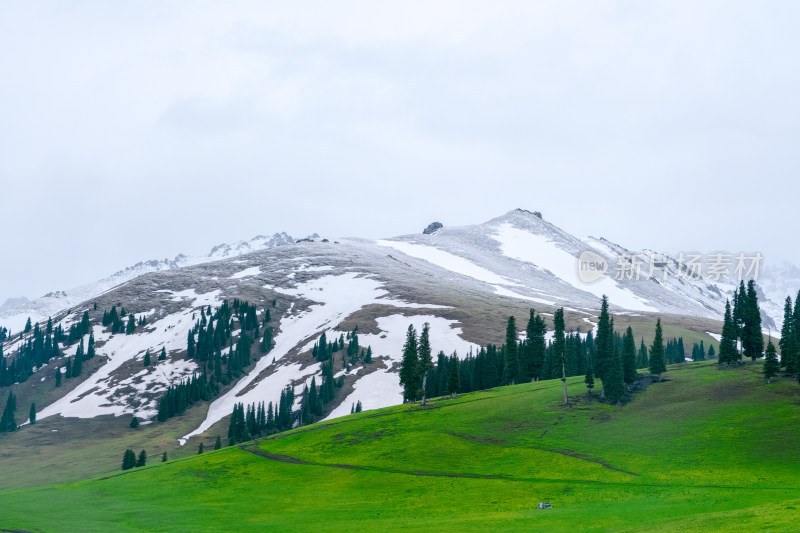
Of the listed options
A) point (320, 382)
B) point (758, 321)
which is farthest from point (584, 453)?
point (320, 382)

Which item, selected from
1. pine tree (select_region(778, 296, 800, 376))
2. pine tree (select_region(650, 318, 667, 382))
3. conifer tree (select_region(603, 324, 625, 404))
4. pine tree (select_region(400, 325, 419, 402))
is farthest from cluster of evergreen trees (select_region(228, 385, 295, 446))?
pine tree (select_region(778, 296, 800, 376))

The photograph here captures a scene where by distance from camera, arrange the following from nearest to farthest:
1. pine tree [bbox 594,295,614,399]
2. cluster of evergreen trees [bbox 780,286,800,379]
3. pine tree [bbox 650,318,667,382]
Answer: cluster of evergreen trees [bbox 780,286,800,379] < pine tree [bbox 594,295,614,399] < pine tree [bbox 650,318,667,382]

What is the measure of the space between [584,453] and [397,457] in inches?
920

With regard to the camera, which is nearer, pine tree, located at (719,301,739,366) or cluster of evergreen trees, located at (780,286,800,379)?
cluster of evergreen trees, located at (780,286,800,379)

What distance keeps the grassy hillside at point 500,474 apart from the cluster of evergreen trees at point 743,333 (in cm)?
590

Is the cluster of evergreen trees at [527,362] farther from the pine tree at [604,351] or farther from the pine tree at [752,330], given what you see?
the pine tree at [752,330]

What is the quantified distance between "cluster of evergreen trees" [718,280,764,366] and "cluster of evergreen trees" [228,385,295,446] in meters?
95.2

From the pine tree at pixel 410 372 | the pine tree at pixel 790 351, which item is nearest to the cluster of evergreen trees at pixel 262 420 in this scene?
the pine tree at pixel 410 372

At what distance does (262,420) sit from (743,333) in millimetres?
103086

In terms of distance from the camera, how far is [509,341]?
146 metres

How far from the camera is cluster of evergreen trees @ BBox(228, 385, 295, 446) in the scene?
16225cm

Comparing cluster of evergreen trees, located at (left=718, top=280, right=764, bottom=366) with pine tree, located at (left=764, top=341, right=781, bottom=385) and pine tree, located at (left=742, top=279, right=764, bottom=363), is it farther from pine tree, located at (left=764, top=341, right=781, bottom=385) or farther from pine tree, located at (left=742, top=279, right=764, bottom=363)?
pine tree, located at (left=764, top=341, right=781, bottom=385)

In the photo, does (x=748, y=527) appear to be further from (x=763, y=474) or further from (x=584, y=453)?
(x=584, y=453)

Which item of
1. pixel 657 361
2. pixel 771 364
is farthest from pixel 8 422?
pixel 771 364
